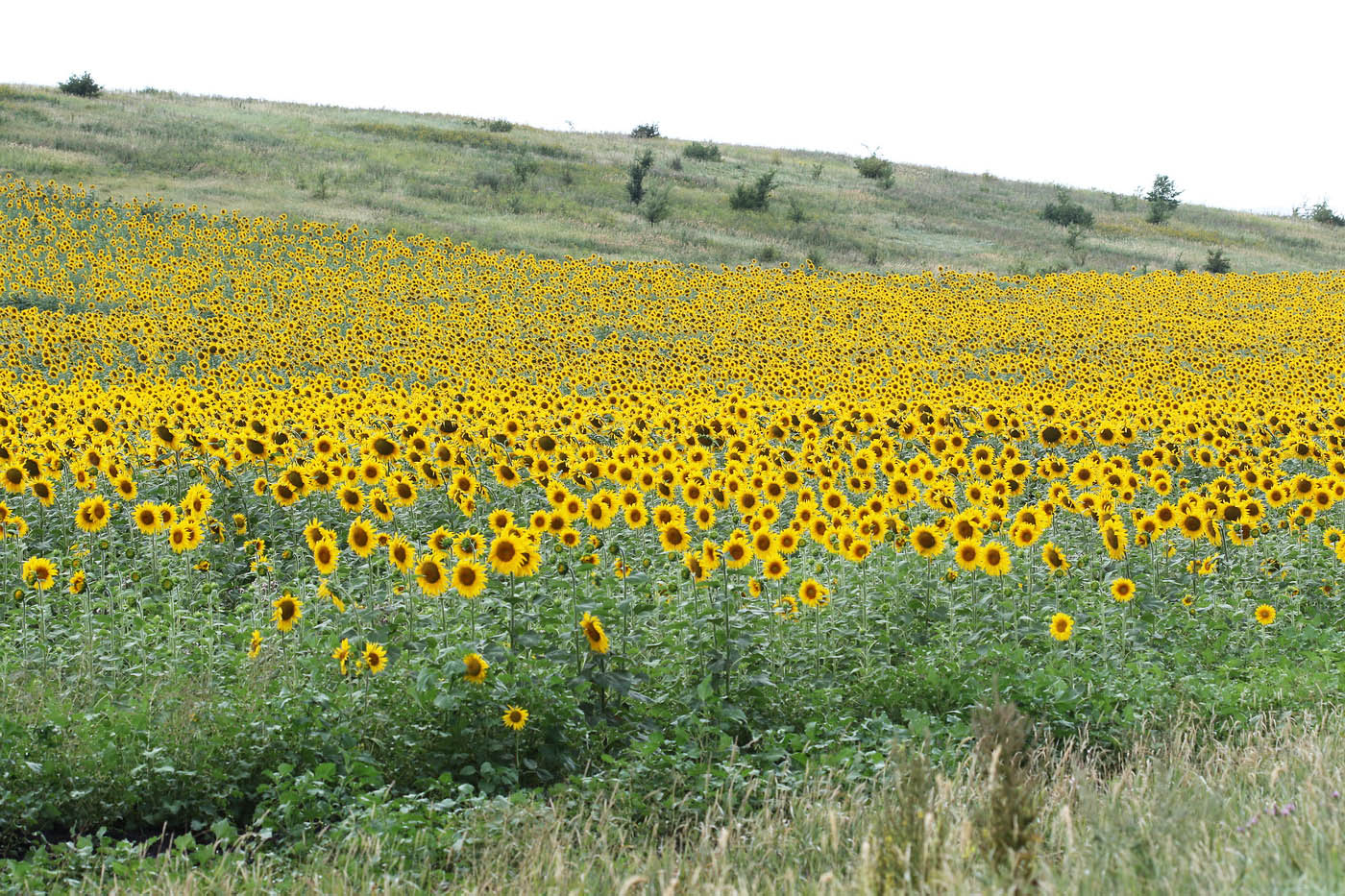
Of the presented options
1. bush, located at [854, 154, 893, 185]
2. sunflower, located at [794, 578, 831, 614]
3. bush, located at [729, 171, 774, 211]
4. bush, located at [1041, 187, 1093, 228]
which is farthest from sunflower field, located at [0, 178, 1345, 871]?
bush, located at [854, 154, 893, 185]

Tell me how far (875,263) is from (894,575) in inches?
1126

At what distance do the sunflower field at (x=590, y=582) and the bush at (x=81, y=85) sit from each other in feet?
142

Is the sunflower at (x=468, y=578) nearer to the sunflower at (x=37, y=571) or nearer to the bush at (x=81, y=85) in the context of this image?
the sunflower at (x=37, y=571)

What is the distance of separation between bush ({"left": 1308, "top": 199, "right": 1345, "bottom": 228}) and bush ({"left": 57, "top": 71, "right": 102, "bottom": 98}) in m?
62.9

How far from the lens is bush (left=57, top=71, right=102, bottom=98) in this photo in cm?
5275

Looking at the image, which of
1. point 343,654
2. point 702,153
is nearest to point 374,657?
point 343,654

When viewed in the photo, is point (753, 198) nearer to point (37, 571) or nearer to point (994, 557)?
point (994, 557)

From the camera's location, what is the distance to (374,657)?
5207 mm

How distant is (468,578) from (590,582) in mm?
1904

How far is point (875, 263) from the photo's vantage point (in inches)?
1379

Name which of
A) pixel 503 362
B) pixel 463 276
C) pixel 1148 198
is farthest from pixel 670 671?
pixel 1148 198

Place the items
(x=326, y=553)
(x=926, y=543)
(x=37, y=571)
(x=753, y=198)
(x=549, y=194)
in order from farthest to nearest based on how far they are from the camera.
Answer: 1. (x=753, y=198)
2. (x=549, y=194)
3. (x=926, y=543)
4. (x=37, y=571)
5. (x=326, y=553)

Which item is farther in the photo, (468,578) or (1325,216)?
(1325,216)

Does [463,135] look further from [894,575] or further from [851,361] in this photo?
[894,575]
